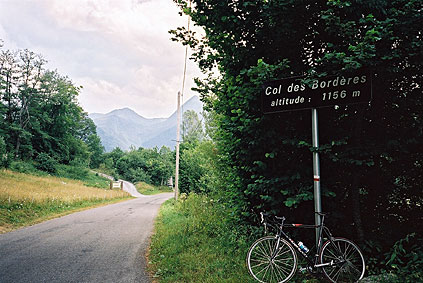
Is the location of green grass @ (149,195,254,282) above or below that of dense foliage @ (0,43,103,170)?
below

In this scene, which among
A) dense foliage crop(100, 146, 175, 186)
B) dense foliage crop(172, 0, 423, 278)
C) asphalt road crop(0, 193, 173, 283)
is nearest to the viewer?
dense foliage crop(172, 0, 423, 278)

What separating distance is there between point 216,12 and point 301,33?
57.1 inches

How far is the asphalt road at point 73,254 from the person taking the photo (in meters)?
4.71

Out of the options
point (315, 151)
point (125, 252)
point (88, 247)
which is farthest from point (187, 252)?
point (315, 151)

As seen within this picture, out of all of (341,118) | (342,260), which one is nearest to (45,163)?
(341,118)

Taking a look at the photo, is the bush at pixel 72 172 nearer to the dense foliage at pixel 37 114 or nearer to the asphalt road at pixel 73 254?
the dense foliage at pixel 37 114

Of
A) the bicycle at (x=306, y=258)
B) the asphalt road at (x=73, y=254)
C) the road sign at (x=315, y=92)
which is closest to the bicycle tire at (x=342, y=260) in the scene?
the bicycle at (x=306, y=258)

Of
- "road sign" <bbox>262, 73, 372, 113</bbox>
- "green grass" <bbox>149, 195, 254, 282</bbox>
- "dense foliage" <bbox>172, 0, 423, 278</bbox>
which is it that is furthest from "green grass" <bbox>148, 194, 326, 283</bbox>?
"road sign" <bbox>262, 73, 372, 113</bbox>

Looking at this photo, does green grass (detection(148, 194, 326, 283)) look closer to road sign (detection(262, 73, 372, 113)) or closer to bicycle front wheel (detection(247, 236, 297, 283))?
bicycle front wheel (detection(247, 236, 297, 283))

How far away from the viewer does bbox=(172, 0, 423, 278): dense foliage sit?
140 inches

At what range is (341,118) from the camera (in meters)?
4.15

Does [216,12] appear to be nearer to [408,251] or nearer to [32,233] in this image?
[408,251]

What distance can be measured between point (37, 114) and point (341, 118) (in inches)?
2032

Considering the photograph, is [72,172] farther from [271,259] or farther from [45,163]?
[271,259]
